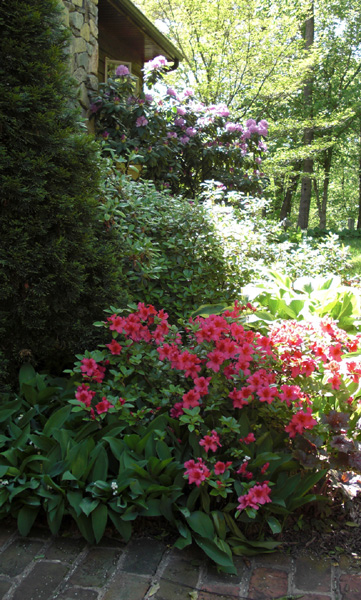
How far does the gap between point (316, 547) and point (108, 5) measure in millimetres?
6351

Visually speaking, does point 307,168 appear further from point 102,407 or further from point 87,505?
point 87,505

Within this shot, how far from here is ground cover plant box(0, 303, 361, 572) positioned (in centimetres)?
184

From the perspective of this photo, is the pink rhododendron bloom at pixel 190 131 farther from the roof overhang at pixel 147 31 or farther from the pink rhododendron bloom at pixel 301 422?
the pink rhododendron bloom at pixel 301 422

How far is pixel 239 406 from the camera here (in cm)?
199

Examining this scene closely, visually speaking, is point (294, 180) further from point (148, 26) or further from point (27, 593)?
point (27, 593)

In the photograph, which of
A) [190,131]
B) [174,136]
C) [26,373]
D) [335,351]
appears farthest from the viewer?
[190,131]

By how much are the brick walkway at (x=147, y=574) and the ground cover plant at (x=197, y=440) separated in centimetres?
7

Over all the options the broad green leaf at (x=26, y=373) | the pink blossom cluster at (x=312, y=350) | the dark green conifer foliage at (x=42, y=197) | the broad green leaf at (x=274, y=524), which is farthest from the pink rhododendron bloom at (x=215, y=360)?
the broad green leaf at (x=26, y=373)

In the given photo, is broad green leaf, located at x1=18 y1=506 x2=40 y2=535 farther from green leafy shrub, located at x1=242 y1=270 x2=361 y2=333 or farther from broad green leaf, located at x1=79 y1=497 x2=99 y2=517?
green leafy shrub, located at x1=242 y1=270 x2=361 y2=333

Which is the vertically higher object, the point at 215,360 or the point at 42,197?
the point at 42,197

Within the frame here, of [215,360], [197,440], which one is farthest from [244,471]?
[215,360]

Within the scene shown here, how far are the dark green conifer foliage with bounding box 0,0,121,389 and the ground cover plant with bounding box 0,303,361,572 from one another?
1.14 ft

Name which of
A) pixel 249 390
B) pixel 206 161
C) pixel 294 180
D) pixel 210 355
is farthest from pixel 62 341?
pixel 294 180

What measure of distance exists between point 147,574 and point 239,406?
2.27 ft
